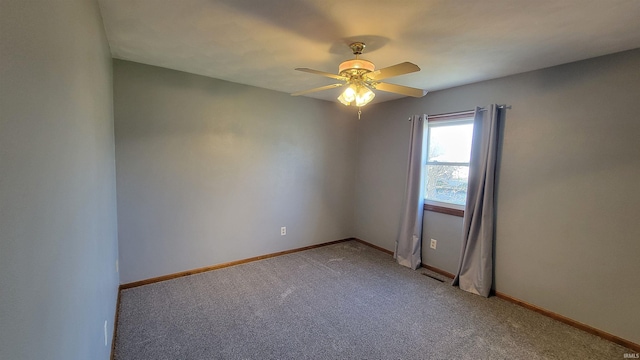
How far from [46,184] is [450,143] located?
3678 mm

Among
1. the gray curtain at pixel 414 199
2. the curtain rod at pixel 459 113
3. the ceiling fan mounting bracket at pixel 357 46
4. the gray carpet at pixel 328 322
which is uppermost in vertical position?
the ceiling fan mounting bracket at pixel 357 46

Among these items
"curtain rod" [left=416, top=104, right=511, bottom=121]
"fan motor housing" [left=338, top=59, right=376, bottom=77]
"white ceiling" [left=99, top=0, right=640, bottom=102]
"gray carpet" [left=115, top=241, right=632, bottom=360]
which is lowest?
"gray carpet" [left=115, top=241, right=632, bottom=360]

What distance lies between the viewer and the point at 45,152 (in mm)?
773

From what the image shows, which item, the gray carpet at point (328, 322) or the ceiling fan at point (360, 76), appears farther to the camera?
the gray carpet at point (328, 322)

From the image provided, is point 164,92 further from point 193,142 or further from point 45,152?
point 45,152

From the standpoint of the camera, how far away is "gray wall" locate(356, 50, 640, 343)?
2.22 meters

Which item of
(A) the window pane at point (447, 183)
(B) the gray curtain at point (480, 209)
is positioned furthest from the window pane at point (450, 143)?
(B) the gray curtain at point (480, 209)

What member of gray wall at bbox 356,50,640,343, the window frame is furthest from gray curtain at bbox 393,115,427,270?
gray wall at bbox 356,50,640,343

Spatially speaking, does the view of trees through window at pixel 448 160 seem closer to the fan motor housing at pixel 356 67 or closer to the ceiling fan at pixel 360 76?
the ceiling fan at pixel 360 76

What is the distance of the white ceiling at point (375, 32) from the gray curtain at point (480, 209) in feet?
1.86

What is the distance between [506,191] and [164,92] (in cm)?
379

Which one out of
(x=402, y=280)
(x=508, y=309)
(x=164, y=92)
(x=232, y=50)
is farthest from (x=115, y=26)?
(x=508, y=309)

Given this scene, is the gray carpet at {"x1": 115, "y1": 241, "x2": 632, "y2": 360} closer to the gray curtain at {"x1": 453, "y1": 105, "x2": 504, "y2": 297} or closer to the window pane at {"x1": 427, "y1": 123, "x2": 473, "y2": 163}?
the gray curtain at {"x1": 453, "y1": 105, "x2": 504, "y2": 297}

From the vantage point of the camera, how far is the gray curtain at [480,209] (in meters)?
2.94
